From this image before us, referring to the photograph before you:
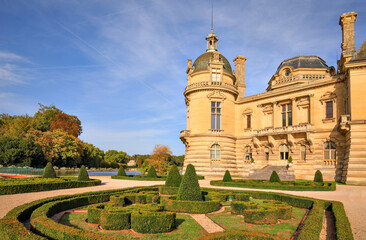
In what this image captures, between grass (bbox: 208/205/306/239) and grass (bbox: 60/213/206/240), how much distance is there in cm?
110

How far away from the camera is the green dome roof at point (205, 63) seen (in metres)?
39.7

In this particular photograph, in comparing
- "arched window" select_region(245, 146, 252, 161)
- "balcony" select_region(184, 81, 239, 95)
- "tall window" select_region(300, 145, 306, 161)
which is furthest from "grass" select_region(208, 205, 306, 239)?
"balcony" select_region(184, 81, 239, 95)

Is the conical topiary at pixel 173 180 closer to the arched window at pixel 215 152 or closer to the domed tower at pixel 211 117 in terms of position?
the domed tower at pixel 211 117

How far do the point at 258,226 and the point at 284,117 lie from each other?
2870 cm

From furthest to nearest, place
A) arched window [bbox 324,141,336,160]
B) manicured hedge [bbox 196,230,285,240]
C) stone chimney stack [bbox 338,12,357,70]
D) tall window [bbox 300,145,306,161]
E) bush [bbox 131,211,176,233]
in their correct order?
1. tall window [bbox 300,145,306,161]
2. stone chimney stack [bbox 338,12,357,70]
3. arched window [bbox 324,141,336,160]
4. bush [bbox 131,211,176,233]
5. manicured hedge [bbox 196,230,285,240]

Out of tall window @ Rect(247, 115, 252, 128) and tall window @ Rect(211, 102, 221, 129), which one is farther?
tall window @ Rect(247, 115, 252, 128)

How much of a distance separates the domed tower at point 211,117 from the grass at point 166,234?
24941mm

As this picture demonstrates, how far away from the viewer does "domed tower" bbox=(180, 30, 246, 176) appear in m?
37.1

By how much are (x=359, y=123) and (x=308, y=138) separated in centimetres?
629

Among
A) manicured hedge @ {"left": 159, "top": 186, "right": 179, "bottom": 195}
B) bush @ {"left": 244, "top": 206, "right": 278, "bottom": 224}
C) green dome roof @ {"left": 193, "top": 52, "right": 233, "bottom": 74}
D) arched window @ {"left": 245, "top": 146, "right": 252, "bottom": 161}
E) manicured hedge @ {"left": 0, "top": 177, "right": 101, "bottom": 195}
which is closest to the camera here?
bush @ {"left": 244, "top": 206, "right": 278, "bottom": 224}

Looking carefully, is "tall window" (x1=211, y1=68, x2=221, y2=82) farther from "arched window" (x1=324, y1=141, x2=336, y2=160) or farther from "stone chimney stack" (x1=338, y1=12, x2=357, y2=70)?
"arched window" (x1=324, y1=141, x2=336, y2=160)

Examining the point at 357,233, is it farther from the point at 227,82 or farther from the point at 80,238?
the point at 227,82

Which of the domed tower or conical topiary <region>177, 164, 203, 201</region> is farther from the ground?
the domed tower

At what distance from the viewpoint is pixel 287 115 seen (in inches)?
1428
